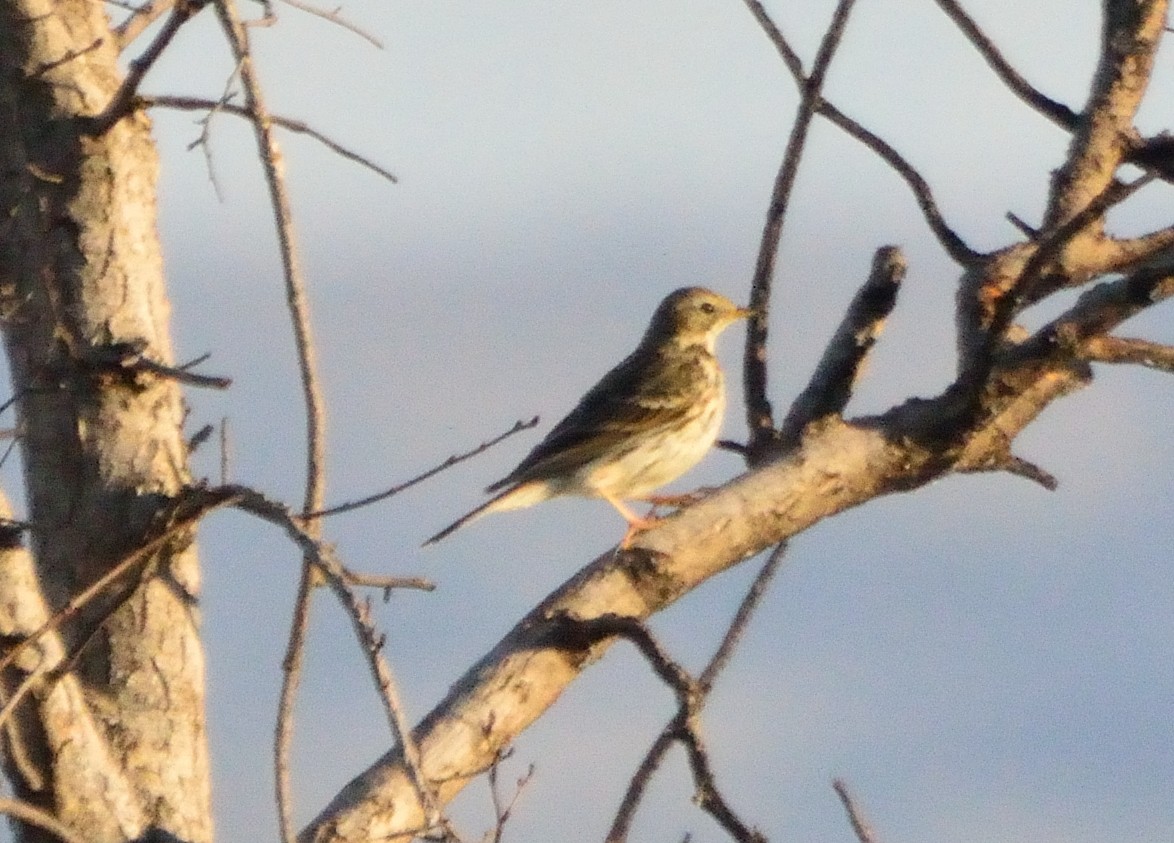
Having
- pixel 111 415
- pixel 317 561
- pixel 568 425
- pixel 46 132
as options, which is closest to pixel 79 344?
pixel 111 415

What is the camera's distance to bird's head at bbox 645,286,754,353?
13.8 metres

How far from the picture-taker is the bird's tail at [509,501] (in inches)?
400

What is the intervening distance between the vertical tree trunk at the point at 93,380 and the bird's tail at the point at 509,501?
14.2 ft

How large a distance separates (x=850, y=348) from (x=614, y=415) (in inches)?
221

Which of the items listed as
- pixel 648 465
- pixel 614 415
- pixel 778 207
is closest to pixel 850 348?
pixel 778 207

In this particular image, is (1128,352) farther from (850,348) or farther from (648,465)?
(648,465)

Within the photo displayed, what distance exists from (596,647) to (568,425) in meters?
6.86

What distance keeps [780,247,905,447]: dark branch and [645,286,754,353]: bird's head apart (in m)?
6.87

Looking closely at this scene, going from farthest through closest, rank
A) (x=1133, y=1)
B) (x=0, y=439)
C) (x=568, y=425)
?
(x=568, y=425), (x=1133, y=1), (x=0, y=439)

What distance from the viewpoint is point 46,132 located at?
18.5ft

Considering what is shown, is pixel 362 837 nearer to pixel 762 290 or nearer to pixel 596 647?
pixel 596 647

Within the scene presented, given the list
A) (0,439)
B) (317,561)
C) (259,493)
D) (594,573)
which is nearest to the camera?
(317,561)

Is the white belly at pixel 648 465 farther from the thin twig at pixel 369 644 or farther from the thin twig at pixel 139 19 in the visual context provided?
the thin twig at pixel 369 644

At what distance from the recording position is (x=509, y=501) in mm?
11016
